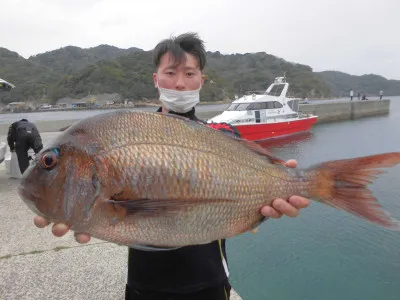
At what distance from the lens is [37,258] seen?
3697 mm

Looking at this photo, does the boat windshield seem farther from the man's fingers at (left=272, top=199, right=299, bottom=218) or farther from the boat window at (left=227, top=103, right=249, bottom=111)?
the man's fingers at (left=272, top=199, right=299, bottom=218)

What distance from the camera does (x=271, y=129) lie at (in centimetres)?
2208

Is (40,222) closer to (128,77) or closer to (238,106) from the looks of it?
(238,106)

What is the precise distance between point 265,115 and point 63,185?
21.7 metres

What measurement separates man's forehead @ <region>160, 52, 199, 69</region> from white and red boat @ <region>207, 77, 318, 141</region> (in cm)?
1756

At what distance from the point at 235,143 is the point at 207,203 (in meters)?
0.41

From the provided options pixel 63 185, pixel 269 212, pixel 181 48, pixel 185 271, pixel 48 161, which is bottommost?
pixel 185 271

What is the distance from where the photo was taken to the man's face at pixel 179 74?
218 cm

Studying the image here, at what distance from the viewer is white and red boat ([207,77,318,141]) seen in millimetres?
20844

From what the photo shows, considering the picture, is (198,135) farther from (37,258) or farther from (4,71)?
(4,71)

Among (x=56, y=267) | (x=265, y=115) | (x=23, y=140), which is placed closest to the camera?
(x=56, y=267)

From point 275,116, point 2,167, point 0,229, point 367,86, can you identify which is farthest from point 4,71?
point 367,86

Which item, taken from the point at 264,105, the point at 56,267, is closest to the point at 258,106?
the point at 264,105

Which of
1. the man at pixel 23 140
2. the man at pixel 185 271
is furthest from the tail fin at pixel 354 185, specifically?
the man at pixel 23 140
